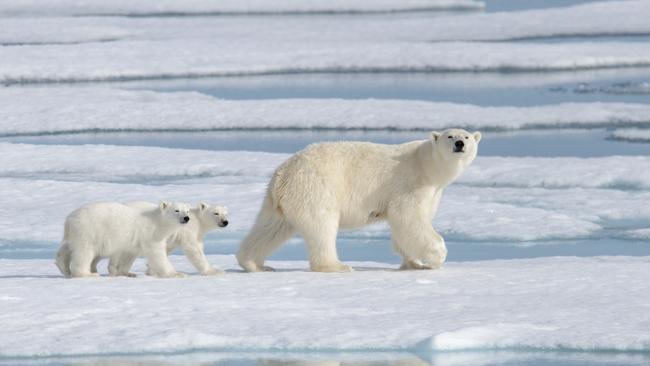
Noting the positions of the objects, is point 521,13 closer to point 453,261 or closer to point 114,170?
point 114,170

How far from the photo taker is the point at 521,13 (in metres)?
24.8

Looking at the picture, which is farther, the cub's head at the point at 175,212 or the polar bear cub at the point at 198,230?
the polar bear cub at the point at 198,230

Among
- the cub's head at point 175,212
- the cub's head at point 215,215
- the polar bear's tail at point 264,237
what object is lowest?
the cub's head at point 175,212

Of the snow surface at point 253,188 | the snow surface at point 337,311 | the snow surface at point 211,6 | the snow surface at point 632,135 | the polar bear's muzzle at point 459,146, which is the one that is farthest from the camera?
the snow surface at point 211,6

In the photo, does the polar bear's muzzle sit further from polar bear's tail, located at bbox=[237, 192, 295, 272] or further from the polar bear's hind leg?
the polar bear's hind leg

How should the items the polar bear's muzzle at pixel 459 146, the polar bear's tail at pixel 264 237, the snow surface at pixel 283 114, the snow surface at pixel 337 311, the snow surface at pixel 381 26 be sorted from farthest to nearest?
the snow surface at pixel 381 26, the snow surface at pixel 283 114, the polar bear's tail at pixel 264 237, the polar bear's muzzle at pixel 459 146, the snow surface at pixel 337 311

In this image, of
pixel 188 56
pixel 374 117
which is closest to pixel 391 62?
pixel 188 56

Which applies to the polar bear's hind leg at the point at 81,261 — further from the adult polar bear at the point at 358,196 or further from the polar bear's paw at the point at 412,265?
the polar bear's paw at the point at 412,265

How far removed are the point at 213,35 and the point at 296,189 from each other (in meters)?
16.0

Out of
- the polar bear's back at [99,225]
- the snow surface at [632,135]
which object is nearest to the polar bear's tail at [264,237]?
the polar bear's back at [99,225]

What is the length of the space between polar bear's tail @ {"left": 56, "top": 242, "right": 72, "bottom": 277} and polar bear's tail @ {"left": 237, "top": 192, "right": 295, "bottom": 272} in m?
0.95

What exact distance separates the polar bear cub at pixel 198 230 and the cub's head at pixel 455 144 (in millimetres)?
1184

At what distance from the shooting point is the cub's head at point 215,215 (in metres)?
6.59

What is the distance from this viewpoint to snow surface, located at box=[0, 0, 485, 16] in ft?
91.3
